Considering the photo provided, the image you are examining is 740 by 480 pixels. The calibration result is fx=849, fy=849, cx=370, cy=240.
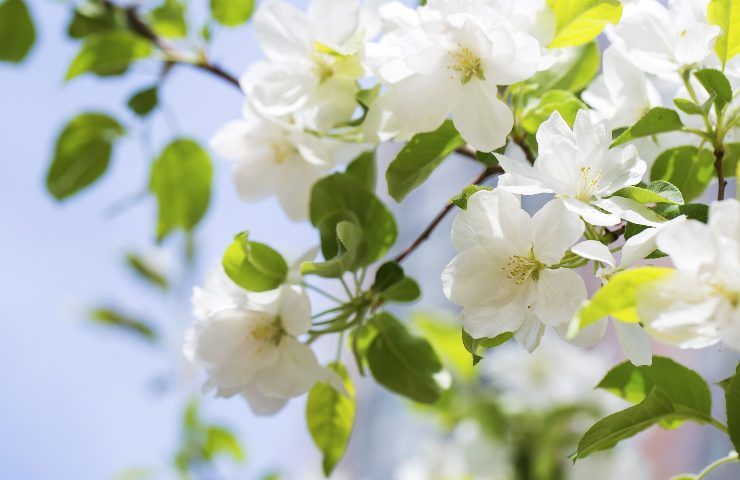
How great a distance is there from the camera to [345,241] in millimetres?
550

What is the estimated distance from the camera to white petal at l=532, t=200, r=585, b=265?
436 mm

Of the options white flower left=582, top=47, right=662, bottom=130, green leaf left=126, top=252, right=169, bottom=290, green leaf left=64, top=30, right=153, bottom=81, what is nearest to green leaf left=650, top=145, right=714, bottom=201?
white flower left=582, top=47, right=662, bottom=130

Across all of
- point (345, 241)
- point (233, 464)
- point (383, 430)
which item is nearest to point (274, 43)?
point (345, 241)

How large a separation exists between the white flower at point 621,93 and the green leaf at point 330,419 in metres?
0.28

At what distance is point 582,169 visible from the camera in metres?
0.46

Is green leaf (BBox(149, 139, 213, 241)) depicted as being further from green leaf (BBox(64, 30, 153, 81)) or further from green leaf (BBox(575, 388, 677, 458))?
green leaf (BBox(575, 388, 677, 458))

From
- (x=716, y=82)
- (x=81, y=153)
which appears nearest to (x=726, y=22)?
(x=716, y=82)

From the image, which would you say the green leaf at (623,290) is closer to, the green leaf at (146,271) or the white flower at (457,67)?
the white flower at (457,67)

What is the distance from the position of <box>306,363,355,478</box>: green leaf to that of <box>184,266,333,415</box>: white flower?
76mm

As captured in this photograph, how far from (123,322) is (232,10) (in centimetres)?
123

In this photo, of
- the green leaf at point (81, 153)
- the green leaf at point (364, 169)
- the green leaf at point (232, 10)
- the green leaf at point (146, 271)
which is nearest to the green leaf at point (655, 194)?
the green leaf at point (364, 169)

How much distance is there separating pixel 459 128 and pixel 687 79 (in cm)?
16

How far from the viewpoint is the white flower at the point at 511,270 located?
1.45 feet

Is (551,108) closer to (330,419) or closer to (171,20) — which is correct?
(330,419)
